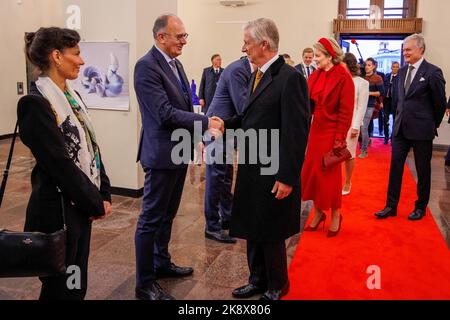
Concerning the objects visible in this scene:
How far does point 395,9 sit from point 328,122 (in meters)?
7.23

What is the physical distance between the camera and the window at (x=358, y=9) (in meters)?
9.81

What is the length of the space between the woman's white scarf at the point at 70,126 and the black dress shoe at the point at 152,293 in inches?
37.9

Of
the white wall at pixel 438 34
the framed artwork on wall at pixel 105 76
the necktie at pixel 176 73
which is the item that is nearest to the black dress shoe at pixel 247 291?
the necktie at pixel 176 73

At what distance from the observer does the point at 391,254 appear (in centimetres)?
362

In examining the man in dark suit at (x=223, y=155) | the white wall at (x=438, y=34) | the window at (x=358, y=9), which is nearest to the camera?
the man in dark suit at (x=223, y=155)

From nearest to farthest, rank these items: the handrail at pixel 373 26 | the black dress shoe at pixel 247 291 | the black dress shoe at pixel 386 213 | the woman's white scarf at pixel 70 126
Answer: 1. the woman's white scarf at pixel 70 126
2. the black dress shoe at pixel 247 291
3. the black dress shoe at pixel 386 213
4. the handrail at pixel 373 26

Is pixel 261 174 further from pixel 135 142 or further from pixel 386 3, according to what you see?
pixel 386 3

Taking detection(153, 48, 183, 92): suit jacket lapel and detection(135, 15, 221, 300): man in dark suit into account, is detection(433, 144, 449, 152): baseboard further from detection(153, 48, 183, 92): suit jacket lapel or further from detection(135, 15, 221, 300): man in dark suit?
detection(153, 48, 183, 92): suit jacket lapel

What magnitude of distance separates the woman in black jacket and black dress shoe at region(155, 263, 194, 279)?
42.0 inches

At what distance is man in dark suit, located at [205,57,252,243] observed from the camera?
11.6 feet

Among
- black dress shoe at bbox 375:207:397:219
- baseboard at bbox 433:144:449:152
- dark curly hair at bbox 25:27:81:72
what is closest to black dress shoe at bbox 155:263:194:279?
dark curly hair at bbox 25:27:81:72

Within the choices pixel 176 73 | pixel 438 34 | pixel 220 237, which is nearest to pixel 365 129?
pixel 438 34

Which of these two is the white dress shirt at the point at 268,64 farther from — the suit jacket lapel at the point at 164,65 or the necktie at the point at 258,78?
the suit jacket lapel at the point at 164,65

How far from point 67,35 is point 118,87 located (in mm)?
3146
